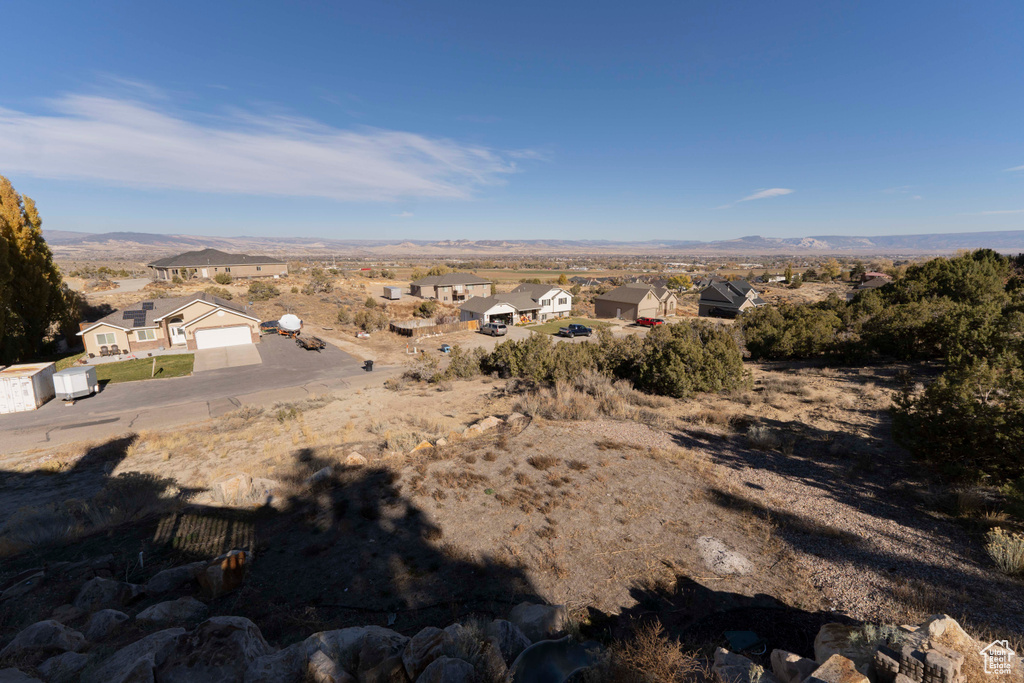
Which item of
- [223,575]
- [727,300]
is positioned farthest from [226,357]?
[727,300]

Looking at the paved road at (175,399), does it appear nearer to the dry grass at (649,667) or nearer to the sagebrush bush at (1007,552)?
the dry grass at (649,667)

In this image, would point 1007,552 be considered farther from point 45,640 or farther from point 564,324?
point 564,324

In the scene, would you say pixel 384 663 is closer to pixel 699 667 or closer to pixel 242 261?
pixel 699 667

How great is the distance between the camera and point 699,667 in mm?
4895

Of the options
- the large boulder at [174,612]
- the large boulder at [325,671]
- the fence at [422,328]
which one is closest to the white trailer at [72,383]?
the fence at [422,328]

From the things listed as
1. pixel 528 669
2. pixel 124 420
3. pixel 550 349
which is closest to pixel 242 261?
pixel 124 420

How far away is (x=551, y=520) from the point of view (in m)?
9.61

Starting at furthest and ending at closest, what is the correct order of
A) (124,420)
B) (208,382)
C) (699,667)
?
1. (208,382)
2. (124,420)
3. (699,667)

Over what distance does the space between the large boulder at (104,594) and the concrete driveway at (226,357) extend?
27.5 meters

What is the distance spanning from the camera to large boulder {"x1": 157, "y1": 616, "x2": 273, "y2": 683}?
187 inches

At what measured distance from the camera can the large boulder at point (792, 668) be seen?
15.0 feet

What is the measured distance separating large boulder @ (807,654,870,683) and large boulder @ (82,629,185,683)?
7090 mm

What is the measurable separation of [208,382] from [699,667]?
31973 millimetres

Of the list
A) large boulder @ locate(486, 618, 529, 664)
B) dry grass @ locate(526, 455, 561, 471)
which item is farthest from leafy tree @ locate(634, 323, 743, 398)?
large boulder @ locate(486, 618, 529, 664)
